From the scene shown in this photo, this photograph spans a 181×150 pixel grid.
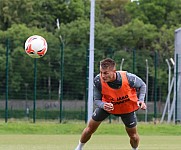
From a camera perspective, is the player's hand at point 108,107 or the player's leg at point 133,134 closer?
the player's hand at point 108,107

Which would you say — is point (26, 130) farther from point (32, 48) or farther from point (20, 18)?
point (20, 18)

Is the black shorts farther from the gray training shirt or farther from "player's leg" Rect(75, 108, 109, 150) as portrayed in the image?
the gray training shirt

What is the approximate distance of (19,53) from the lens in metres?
40.1

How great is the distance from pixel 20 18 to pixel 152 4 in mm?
13633

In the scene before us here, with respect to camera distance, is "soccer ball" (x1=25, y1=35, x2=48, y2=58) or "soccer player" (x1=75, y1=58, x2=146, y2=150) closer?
"soccer player" (x1=75, y1=58, x2=146, y2=150)

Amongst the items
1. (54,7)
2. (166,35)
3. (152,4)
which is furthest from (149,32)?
(54,7)

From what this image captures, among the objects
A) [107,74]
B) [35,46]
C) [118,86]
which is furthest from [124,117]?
[35,46]

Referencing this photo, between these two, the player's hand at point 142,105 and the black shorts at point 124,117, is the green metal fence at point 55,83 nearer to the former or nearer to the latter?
the black shorts at point 124,117

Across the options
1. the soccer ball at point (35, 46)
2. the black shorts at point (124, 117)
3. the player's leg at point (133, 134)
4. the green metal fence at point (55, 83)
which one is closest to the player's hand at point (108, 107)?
the black shorts at point (124, 117)

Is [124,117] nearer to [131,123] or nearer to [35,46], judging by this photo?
[131,123]

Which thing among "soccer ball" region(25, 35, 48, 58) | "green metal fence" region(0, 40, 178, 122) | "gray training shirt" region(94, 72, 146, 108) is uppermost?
"soccer ball" region(25, 35, 48, 58)

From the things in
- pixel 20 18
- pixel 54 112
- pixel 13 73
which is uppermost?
pixel 20 18

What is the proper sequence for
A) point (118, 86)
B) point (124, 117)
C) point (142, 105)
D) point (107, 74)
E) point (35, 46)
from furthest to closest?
1. point (35, 46)
2. point (124, 117)
3. point (118, 86)
4. point (142, 105)
5. point (107, 74)

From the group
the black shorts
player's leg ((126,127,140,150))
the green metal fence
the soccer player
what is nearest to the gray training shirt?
the soccer player
